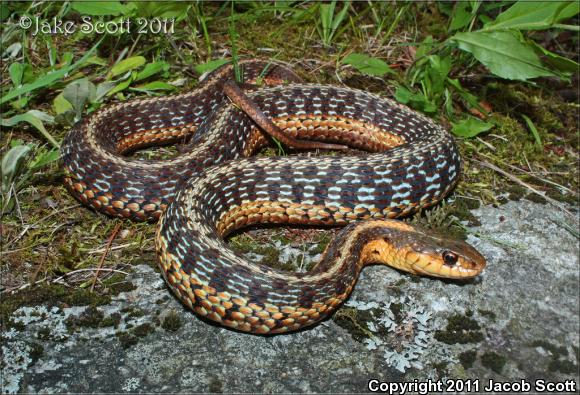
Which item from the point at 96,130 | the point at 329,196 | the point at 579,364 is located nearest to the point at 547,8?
the point at 329,196

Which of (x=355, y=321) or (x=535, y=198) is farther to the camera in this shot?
(x=535, y=198)

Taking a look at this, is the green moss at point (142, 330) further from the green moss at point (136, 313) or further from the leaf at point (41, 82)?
the leaf at point (41, 82)

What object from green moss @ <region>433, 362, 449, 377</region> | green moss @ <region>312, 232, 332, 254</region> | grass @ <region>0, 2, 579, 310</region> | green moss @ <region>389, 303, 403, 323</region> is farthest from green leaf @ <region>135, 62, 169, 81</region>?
green moss @ <region>433, 362, 449, 377</region>

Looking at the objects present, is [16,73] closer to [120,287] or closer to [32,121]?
[32,121]

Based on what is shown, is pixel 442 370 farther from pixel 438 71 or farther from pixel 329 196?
pixel 438 71

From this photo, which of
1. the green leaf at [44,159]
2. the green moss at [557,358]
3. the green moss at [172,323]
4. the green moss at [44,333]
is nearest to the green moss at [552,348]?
the green moss at [557,358]

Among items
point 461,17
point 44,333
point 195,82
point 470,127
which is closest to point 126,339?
point 44,333

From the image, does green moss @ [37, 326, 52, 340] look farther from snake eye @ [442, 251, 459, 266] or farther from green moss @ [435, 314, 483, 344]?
snake eye @ [442, 251, 459, 266]
